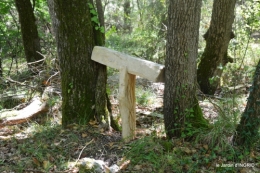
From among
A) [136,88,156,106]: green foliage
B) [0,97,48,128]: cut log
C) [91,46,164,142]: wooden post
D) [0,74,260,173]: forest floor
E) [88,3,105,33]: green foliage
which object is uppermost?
[88,3,105,33]: green foliage

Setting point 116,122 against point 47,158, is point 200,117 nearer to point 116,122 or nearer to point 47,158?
point 116,122

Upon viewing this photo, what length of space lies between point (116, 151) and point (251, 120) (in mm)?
1878

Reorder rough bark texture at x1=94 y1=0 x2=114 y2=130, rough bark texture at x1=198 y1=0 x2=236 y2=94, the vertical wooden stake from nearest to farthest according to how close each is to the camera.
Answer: the vertical wooden stake, rough bark texture at x1=94 y1=0 x2=114 y2=130, rough bark texture at x1=198 y1=0 x2=236 y2=94

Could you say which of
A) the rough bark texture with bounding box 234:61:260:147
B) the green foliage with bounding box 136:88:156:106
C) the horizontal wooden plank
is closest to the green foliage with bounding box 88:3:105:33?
the horizontal wooden plank

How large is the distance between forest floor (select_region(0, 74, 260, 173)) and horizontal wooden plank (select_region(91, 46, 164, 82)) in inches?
37.1

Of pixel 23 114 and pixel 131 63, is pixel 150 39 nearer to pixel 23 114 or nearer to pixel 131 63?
pixel 23 114

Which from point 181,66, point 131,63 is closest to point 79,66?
point 131,63

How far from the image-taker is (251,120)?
3.33 meters

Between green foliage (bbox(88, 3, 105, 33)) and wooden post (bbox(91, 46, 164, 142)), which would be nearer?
wooden post (bbox(91, 46, 164, 142))

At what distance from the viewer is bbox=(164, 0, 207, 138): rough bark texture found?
3.48 metres

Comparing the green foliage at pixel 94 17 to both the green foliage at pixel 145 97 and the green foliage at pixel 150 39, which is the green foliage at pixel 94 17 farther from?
the green foliage at pixel 150 39

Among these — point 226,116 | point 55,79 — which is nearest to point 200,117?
point 226,116

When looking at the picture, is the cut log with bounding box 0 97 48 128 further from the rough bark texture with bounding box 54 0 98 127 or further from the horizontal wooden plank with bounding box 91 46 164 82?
the horizontal wooden plank with bounding box 91 46 164 82

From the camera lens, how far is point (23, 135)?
454cm
